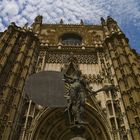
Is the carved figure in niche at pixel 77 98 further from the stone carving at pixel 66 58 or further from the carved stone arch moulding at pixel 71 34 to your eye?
the carved stone arch moulding at pixel 71 34

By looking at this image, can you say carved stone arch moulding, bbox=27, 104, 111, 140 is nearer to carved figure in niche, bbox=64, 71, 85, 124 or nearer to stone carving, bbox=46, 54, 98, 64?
stone carving, bbox=46, 54, 98, 64

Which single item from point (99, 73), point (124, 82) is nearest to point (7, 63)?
point (99, 73)

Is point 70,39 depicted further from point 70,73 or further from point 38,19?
point 70,73

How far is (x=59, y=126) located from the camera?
13.0m

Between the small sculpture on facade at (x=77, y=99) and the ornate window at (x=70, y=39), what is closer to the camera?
the small sculpture on facade at (x=77, y=99)

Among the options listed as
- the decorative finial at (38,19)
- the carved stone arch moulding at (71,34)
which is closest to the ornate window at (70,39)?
the carved stone arch moulding at (71,34)

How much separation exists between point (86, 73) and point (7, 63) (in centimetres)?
471

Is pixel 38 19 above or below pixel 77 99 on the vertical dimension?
above

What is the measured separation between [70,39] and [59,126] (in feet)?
27.9

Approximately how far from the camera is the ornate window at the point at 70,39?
749 inches

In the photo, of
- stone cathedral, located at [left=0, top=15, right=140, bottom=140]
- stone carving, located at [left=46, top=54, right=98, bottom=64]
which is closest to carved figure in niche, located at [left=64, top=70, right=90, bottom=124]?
stone cathedral, located at [left=0, top=15, right=140, bottom=140]

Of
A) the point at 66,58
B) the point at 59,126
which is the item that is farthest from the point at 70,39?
the point at 59,126

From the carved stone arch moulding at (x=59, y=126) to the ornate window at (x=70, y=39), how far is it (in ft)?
23.1

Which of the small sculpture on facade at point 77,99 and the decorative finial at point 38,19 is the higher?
the decorative finial at point 38,19
